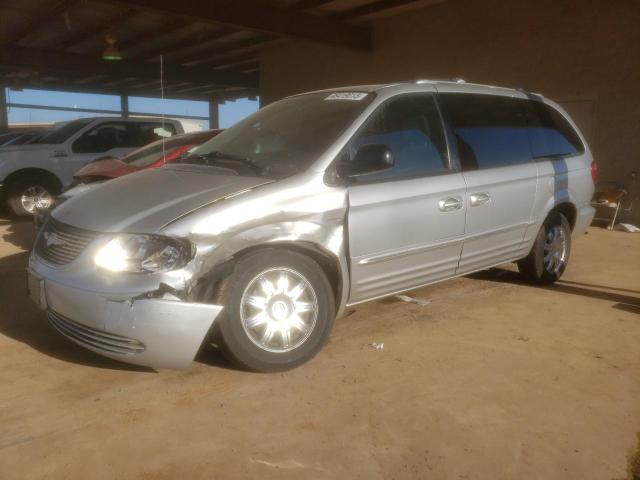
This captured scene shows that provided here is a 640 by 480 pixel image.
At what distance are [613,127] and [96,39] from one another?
12.7 meters

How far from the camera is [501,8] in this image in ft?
34.3

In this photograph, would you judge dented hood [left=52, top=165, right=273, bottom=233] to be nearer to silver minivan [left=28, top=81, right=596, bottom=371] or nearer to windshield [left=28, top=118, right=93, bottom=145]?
silver minivan [left=28, top=81, right=596, bottom=371]

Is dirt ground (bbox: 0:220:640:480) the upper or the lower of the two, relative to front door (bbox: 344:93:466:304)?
lower

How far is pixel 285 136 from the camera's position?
4000 millimetres

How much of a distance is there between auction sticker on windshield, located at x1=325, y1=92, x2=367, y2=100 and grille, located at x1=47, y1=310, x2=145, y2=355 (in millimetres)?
2082

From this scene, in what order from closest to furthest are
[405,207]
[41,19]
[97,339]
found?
[97,339], [405,207], [41,19]

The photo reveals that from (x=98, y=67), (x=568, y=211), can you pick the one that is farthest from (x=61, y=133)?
(x=568, y=211)

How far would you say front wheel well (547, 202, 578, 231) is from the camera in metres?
5.17

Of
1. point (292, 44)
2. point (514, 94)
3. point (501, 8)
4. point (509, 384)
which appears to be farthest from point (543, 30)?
point (509, 384)

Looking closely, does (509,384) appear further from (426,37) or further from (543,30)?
(426,37)

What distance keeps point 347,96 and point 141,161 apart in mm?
3729

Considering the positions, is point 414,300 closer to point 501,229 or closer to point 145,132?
point 501,229

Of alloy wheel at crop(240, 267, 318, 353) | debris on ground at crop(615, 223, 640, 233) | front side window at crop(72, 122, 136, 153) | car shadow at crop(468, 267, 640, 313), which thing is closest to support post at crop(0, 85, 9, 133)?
front side window at crop(72, 122, 136, 153)

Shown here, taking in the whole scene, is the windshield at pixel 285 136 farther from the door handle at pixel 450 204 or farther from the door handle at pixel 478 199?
the door handle at pixel 478 199
